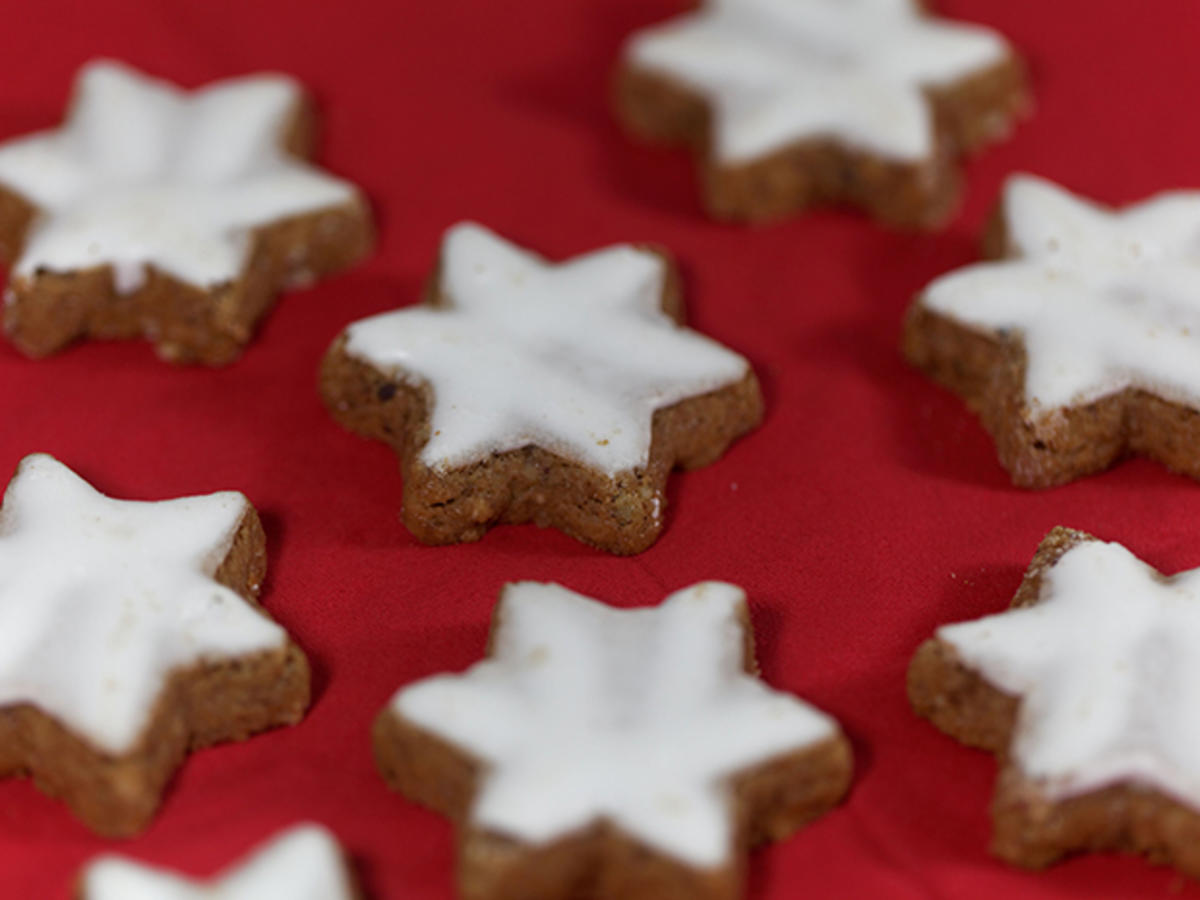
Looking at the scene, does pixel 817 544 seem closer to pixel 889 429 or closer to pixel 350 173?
pixel 889 429

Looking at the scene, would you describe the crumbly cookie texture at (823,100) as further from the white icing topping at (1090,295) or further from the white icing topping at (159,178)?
the white icing topping at (159,178)

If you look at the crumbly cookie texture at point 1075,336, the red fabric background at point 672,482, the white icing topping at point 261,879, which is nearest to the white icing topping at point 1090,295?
the crumbly cookie texture at point 1075,336

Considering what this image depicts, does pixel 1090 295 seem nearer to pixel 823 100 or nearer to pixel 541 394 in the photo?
pixel 823 100

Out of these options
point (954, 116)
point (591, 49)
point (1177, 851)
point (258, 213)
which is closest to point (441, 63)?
point (591, 49)

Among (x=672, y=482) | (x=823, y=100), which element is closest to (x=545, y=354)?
(x=672, y=482)

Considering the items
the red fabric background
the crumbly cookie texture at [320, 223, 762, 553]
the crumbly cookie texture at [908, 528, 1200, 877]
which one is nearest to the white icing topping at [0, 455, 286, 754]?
the red fabric background

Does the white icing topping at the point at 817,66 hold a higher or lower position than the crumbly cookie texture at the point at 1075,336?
higher
